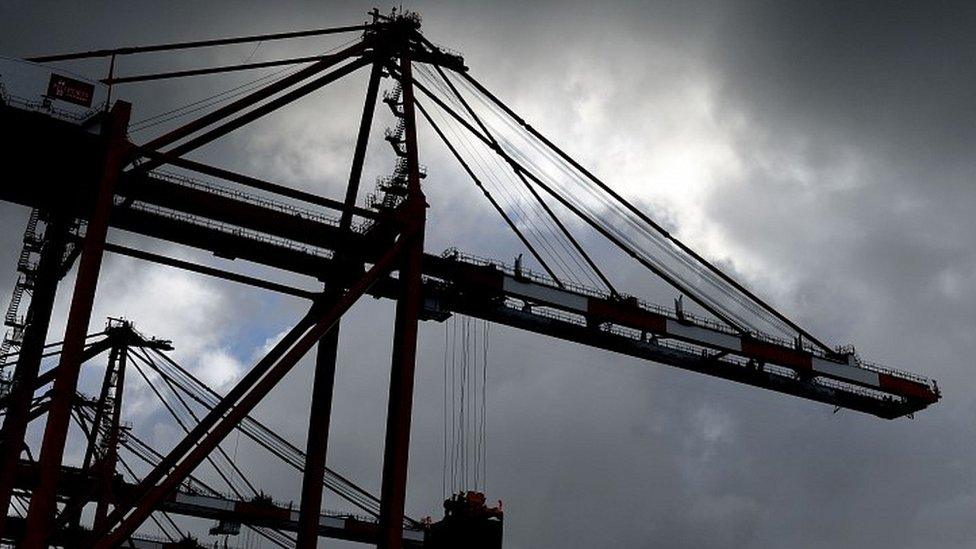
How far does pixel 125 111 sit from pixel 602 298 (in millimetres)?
18719

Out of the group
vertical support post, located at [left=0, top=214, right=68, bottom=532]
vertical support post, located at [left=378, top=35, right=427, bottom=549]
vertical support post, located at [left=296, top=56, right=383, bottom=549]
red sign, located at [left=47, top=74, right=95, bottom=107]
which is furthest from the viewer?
vertical support post, located at [left=296, top=56, right=383, bottom=549]

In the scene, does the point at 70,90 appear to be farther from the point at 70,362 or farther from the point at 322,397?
the point at 322,397

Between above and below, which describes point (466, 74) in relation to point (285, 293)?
above

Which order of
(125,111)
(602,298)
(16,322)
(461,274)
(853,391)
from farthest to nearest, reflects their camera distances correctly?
(16,322) < (853,391) < (602,298) < (461,274) < (125,111)

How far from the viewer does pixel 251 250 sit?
101 ft

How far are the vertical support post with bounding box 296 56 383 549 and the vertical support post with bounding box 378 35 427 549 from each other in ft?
7.29

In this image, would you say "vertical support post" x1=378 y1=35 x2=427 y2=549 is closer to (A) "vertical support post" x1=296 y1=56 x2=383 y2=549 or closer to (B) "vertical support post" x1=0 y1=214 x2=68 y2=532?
(A) "vertical support post" x1=296 y1=56 x2=383 y2=549

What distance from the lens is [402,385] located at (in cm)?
2623

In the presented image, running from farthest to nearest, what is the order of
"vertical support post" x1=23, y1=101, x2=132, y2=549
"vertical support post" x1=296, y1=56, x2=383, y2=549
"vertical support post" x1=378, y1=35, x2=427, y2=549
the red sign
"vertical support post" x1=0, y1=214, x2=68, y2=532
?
"vertical support post" x1=296, y1=56, x2=383, y2=549 → the red sign → "vertical support post" x1=0, y1=214, x2=68, y2=532 → "vertical support post" x1=378, y1=35, x2=427, y2=549 → "vertical support post" x1=23, y1=101, x2=132, y2=549

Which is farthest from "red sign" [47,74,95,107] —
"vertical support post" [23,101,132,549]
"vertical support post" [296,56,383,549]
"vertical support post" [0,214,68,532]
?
"vertical support post" [296,56,383,549]

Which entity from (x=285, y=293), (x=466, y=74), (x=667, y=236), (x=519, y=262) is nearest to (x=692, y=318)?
(x=667, y=236)

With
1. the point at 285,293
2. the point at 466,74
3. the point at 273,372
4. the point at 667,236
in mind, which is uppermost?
the point at 466,74

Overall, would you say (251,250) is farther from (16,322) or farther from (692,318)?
(16,322)

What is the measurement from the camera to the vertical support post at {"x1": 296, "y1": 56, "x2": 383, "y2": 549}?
29188mm
